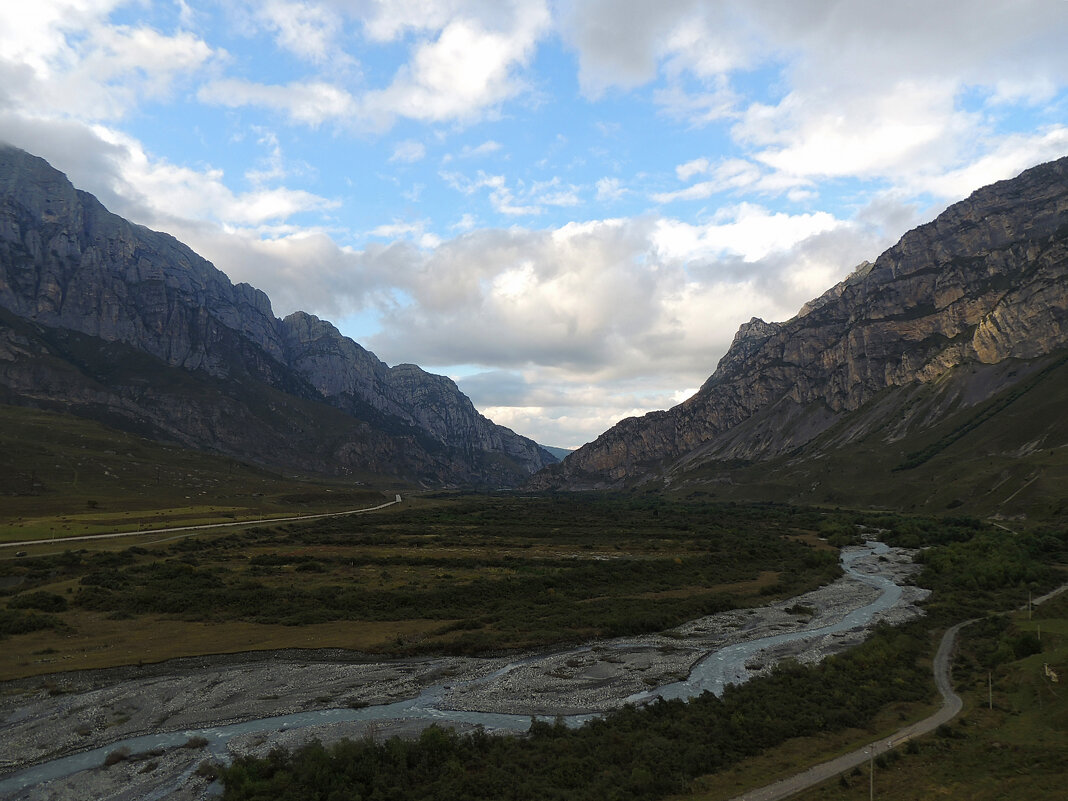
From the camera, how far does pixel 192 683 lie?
38.3 metres

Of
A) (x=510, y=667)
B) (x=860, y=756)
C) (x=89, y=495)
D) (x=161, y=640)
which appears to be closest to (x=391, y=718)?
(x=510, y=667)

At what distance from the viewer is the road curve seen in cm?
2448

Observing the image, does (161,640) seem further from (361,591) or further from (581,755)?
(581,755)

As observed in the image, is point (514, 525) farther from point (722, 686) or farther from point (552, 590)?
point (722, 686)

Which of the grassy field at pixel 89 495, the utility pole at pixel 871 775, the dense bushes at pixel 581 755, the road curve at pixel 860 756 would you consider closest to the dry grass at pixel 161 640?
the dense bushes at pixel 581 755

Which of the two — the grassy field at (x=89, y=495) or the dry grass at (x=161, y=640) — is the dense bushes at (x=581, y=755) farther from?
the grassy field at (x=89, y=495)

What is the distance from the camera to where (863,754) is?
2792 cm

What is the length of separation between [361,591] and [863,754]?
4873 cm

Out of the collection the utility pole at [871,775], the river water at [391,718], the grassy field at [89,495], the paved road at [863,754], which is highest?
the grassy field at [89,495]

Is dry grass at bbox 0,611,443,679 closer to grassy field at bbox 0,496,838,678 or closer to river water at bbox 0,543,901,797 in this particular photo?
grassy field at bbox 0,496,838,678

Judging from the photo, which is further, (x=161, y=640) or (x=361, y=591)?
(x=361, y=591)

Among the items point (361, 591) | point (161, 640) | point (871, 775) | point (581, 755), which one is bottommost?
point (161, 640)

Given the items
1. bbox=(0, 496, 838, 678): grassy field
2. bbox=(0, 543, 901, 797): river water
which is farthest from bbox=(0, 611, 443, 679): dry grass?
bbox=(0, 543, 901, 797): river water

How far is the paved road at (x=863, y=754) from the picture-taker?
24503mm
